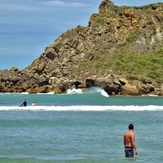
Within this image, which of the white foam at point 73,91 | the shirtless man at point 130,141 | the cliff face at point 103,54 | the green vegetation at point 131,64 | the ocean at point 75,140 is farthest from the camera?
the green vegetation at point 131,64

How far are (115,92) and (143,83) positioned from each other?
27.9ft

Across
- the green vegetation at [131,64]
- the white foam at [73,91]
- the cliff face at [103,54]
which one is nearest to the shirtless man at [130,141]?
the white foam at [73,91]

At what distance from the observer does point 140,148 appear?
2356cm

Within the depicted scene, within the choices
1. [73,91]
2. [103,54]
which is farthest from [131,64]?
[73,91]

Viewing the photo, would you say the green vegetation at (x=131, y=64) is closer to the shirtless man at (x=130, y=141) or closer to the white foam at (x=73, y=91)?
the white foam at (x=73, y=91)

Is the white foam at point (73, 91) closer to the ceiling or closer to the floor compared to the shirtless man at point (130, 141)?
closer to the ceiling

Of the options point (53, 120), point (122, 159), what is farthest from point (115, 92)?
point (122, 159)

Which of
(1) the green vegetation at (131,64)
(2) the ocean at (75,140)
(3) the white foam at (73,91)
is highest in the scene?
(1) the green vegetation at (131,64)

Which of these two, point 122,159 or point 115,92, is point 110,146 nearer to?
point 122,159

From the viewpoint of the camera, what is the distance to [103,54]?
120125mm

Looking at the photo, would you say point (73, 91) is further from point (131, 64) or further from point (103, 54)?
point (103, 54)

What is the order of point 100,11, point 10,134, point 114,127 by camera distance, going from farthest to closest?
point 100,11 → point 114,127 → point 10,134

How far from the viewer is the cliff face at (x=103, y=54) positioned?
107438mm

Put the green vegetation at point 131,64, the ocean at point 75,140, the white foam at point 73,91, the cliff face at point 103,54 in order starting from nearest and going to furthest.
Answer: the ocean at point 75,140, the white foam at point 73,91, the cliff face at point 103,54, the green vegetation at point 131,64
